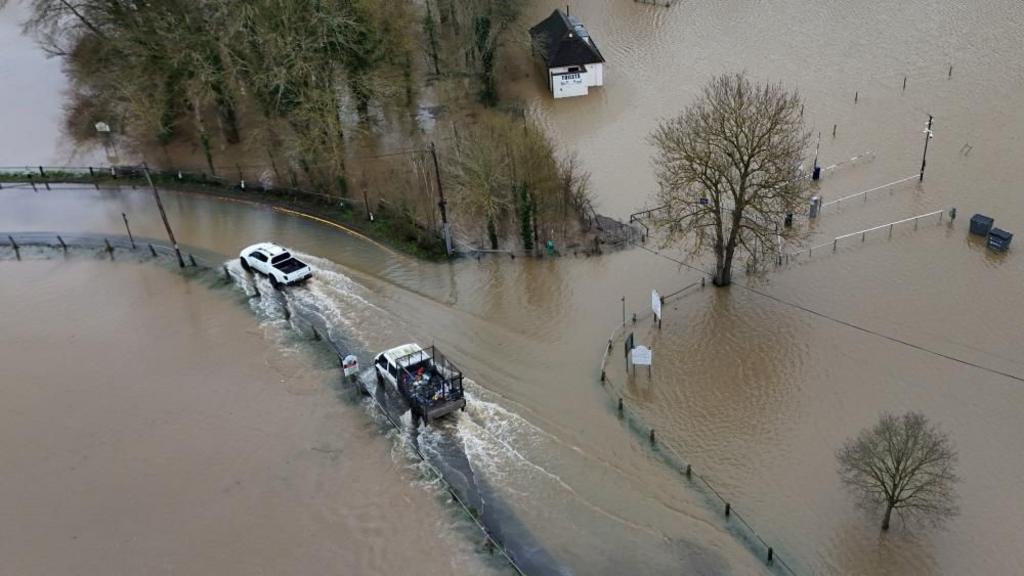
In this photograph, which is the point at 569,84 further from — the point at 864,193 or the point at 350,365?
the point at 350,365

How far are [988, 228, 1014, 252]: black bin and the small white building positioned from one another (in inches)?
926

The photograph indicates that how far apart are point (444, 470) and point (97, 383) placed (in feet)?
44.8

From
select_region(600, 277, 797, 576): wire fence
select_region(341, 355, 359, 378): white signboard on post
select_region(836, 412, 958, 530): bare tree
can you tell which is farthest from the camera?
select_region(341, 355, 359, 378): white signboard on post

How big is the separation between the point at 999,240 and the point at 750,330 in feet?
38.3

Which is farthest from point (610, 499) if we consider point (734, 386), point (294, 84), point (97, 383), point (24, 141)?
point (24, 141)

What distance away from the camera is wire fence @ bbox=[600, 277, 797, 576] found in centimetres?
2092

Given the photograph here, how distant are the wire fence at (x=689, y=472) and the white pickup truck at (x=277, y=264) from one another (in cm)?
1276

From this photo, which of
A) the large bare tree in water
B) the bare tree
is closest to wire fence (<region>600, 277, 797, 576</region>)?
the bare tree

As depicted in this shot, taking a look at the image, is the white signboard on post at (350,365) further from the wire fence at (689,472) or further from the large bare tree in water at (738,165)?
the large bare tree in water at (738,165)

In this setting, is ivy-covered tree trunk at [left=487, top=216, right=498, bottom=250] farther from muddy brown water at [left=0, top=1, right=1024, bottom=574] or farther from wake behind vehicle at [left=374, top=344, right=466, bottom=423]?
wake behind vehicle at [left=374, top=344, right=466, bottom=423]

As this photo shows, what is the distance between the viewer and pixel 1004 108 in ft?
135

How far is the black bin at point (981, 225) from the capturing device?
32781mm

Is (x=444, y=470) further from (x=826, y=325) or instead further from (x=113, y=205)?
(x=113, y=205)

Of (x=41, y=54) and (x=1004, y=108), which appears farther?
(x=41, y=54)
